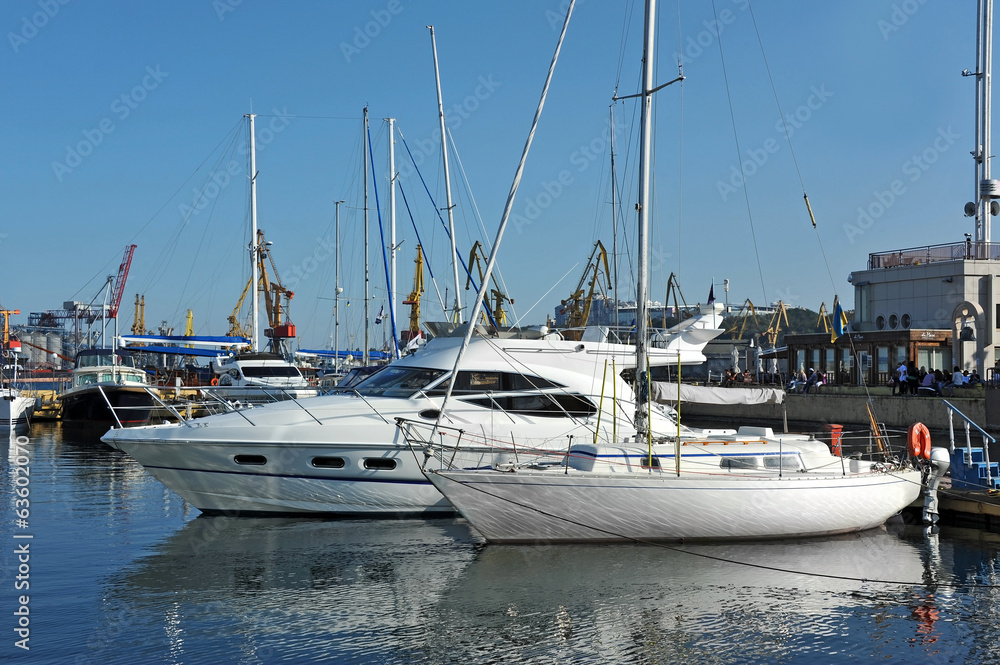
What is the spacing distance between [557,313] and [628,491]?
6614 centimetres

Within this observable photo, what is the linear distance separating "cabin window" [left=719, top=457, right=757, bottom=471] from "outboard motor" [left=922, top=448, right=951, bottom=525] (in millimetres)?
3744

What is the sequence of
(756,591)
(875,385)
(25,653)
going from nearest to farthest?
(25,653)
(756,591)
(875,385)

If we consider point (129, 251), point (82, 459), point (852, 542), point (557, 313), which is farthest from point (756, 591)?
point (129, 251)

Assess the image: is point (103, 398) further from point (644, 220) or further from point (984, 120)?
point (984, 120)

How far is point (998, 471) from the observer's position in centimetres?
1606

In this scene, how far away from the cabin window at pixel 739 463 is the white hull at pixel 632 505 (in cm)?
58

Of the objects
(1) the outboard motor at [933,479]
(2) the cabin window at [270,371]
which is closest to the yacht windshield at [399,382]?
(1) the outboard motor at [933,479]

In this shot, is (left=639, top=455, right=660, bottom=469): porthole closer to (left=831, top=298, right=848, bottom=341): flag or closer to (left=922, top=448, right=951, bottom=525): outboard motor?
(left=922, top=448, right=951, bottom=525): outboard motor

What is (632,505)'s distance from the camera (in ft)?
42.5

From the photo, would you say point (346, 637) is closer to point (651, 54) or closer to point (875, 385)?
point (651, 54)

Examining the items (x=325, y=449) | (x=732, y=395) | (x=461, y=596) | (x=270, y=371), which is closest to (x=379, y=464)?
(x=325, y=449)

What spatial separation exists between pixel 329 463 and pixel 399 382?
2136 mm

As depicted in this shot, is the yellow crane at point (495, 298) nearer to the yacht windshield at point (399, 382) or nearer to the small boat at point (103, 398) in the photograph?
the yacht windshield at point (399, 382)

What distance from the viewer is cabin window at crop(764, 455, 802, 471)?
45.9ft
